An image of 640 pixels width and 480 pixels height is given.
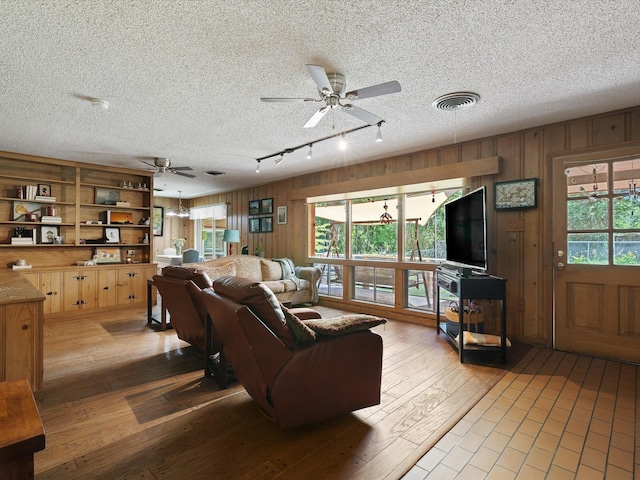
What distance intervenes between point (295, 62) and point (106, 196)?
5.06 m

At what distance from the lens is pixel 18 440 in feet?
3.52

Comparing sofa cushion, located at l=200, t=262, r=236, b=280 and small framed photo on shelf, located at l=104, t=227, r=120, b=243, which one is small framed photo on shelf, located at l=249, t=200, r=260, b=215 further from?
small framed photo on shelf, located at l=104, t=227, r=120, b=243

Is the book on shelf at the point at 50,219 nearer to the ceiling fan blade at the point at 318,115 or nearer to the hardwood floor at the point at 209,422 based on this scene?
the hardwood floor at the point at 209,422

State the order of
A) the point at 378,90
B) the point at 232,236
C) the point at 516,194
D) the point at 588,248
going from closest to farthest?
the point at 378,90 → the point at 588,248 → the point at 516,194 → the point at 232,236

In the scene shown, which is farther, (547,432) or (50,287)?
(50,287)

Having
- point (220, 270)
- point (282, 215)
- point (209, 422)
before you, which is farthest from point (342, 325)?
point (282, 215)

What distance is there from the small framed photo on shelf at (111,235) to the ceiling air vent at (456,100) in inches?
222

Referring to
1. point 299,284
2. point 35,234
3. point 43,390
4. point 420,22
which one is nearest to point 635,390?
point 420,22

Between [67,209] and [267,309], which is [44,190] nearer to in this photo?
[67,209]

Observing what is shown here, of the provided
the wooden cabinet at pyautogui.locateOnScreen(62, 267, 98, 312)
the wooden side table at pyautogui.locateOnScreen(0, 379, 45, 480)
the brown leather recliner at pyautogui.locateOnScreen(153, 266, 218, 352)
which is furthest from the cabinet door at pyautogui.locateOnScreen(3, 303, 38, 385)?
the wooden cabinet at pyautogui.locateOnScreen(62, 267, 98, 312)

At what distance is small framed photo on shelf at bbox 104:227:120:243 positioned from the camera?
19.0ft

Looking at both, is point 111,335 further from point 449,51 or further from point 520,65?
point 520,65

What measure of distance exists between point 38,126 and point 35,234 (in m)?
2.24

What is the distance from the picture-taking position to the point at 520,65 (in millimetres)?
2398
